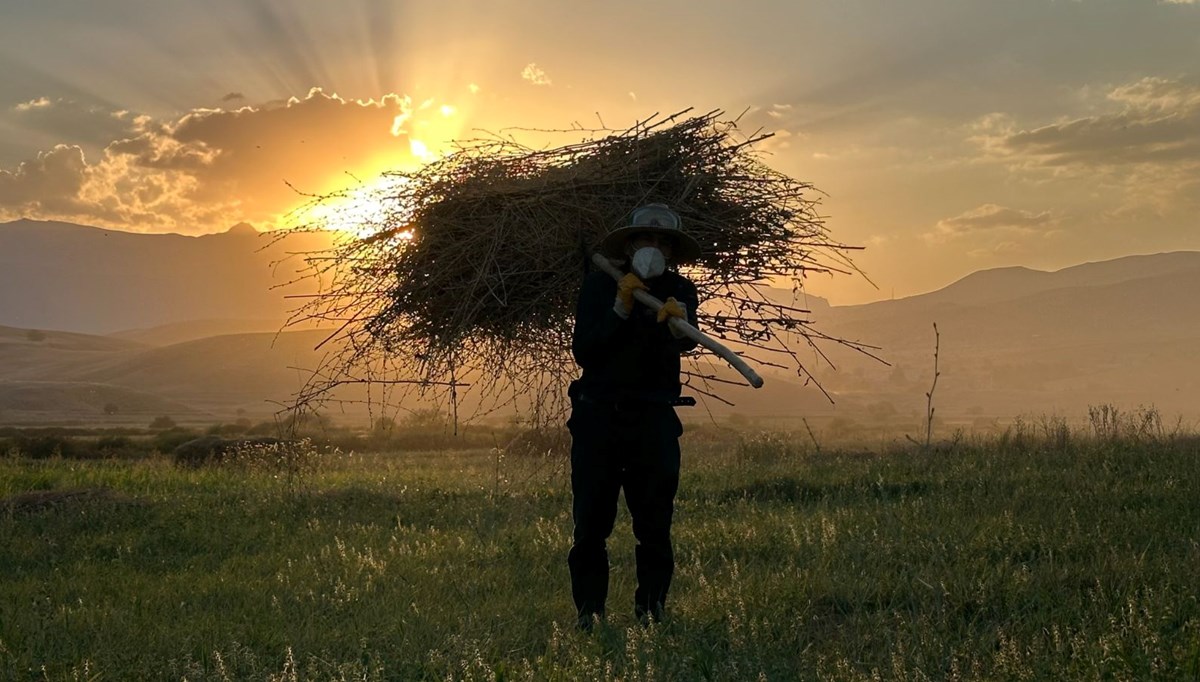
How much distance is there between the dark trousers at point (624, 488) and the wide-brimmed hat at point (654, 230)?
990mm

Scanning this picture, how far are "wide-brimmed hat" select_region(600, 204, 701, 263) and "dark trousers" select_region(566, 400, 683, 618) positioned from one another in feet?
3.25

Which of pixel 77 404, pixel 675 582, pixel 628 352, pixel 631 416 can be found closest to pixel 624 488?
pixel 631 416

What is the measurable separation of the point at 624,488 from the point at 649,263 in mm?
1269

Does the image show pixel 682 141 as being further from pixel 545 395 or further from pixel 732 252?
pixel 545 395

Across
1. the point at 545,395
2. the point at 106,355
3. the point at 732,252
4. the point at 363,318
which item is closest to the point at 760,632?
the point at 732,252

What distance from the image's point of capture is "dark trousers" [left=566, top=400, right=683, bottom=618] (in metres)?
5.18

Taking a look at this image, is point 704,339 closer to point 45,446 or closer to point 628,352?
point 628,352

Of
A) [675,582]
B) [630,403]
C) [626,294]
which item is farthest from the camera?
[675,582]

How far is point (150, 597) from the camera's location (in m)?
6.50

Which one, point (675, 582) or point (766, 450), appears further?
point (766, 450)

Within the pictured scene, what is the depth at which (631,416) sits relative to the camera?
203 inches

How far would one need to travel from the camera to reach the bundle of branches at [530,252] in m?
7.12

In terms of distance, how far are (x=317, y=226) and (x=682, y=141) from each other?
3.23m

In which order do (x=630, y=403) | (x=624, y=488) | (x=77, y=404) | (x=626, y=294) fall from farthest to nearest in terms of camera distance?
(x=77, y=404)
(x=624, y=488)
(x=630, y=403)
(x=626, y=294)
